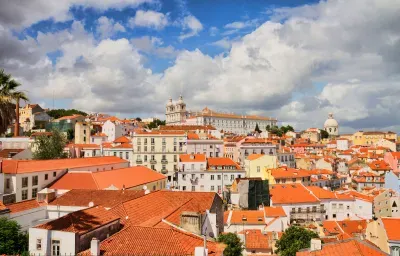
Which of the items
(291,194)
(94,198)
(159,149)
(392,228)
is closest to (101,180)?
(94,198)

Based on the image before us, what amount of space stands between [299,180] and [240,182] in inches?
492

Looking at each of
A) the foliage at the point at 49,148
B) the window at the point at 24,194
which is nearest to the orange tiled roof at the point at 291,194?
the window at the point at 24,194

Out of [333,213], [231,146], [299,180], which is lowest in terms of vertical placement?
[333,213]

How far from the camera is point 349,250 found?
16062mm

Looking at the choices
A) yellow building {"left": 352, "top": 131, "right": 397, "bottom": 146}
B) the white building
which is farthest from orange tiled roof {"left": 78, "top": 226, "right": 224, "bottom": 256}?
yellow building {"left": 352, "top": 131, "right": 397, "bottom": 146}

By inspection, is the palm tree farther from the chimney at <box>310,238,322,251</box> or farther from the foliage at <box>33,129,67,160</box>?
the foliage at <box>33,129,67,160</box>

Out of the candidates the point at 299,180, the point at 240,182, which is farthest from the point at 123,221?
the point at 299,180

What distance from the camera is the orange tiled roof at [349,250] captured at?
622 inches

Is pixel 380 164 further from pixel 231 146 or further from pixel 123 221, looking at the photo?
pixel 123 221

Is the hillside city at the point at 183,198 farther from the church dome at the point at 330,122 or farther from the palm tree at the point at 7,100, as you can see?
the church dome at the point at 330,122

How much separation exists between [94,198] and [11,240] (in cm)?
953

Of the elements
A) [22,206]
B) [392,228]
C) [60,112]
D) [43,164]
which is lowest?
[392,228]

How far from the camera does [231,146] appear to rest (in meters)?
74.2

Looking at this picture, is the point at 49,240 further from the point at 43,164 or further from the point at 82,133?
the point at 82,133
